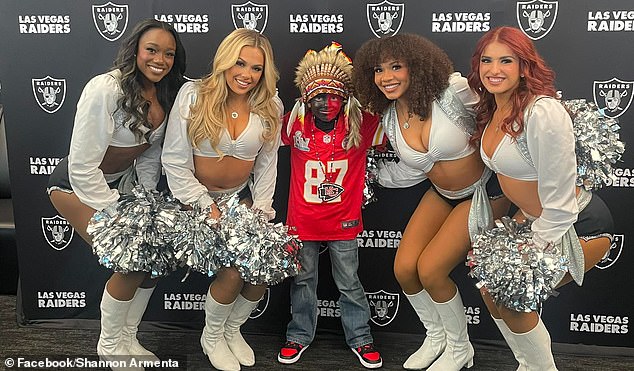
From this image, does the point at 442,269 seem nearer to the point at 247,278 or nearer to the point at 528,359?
the point at 528,359

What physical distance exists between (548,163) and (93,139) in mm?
1885

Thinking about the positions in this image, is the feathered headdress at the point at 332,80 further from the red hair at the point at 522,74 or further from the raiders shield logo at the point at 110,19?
the raiders shield logo at the point at 110,19

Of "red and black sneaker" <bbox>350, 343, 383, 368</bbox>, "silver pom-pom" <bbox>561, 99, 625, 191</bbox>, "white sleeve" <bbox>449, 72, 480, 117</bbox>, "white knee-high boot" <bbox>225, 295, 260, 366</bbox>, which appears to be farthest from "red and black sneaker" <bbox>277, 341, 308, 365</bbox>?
"silver pom-pom" <bbox>561, 99, 625, 191</bbox>

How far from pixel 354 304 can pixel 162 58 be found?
1498 mm

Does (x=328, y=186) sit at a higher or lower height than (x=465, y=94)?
lower

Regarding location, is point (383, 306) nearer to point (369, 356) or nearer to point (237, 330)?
point (369, 356)

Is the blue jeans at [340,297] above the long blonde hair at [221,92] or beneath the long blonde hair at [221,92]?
beneath

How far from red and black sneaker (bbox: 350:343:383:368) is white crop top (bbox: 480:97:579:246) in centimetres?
103

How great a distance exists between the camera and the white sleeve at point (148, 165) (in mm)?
2991

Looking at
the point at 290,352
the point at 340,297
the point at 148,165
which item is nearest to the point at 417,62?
the point at 340,297

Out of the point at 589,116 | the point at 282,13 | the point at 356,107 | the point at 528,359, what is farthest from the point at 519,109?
the point at 282,13

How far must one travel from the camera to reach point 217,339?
3082mm

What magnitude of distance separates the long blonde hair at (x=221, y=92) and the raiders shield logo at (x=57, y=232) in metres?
1.19

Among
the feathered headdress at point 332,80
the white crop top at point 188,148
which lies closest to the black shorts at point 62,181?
the white crop top at point 188,148
